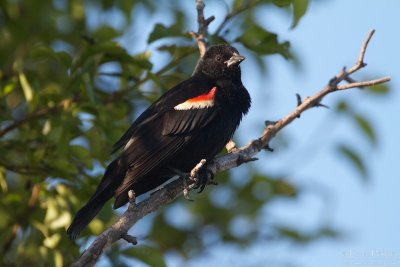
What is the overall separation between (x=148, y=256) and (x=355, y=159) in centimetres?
177

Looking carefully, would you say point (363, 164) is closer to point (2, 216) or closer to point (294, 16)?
point (294, 16)

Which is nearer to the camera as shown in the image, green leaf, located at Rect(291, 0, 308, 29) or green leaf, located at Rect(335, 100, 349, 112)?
green leaf, located at Rect(291, 0, 308, 29)

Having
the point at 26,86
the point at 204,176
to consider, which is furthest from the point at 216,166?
the point at 26,86

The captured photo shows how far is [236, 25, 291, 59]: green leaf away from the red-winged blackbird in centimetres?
39

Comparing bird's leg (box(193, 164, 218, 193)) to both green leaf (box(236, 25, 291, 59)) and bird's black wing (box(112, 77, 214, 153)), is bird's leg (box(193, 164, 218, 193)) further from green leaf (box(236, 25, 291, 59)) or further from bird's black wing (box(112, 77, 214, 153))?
green leaf (box(236, 25, 291, 59))

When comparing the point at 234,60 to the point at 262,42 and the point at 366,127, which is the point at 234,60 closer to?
the point at 262,42

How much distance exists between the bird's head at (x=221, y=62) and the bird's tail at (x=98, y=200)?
1131mm

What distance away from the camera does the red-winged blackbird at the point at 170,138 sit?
388 cm


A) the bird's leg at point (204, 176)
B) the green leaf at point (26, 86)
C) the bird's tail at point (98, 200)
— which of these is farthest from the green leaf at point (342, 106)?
the green leaf at point (26, 86)

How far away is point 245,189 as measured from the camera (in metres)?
5.41

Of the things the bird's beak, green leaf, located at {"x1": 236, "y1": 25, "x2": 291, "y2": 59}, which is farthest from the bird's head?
green leaf, located at {"x1": 236, "y1": 25, "x2": 291, "y2": 59}

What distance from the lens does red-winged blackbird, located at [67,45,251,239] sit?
388 centimetres

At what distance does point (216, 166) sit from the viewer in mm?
4000

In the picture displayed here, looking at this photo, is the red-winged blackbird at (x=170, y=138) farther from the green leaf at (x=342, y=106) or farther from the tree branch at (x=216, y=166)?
the green leaf at (x=342, y=106)
